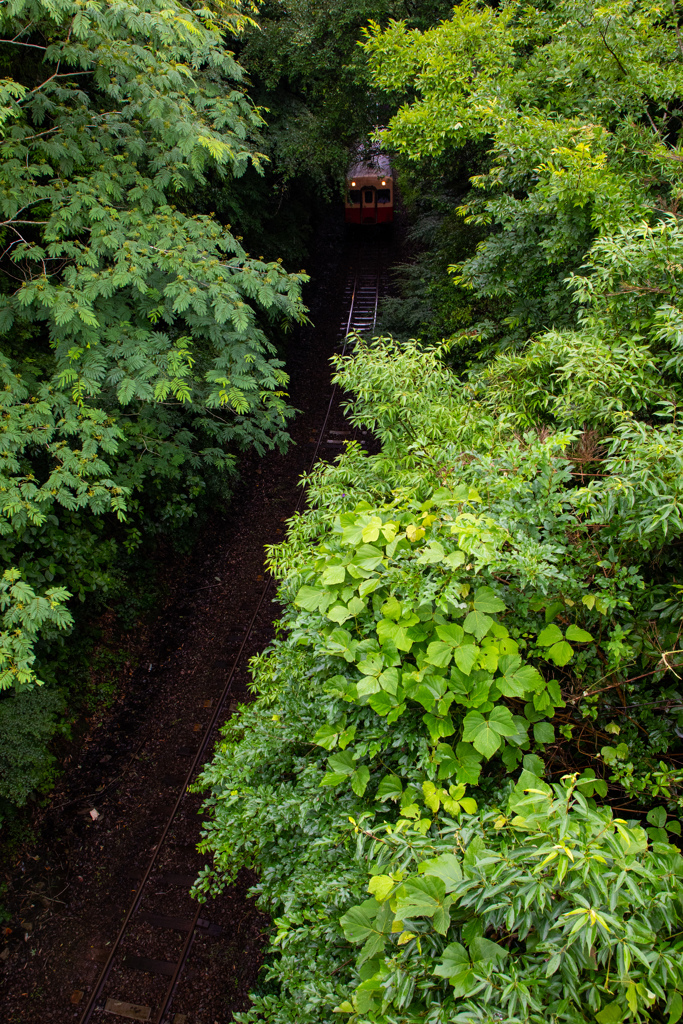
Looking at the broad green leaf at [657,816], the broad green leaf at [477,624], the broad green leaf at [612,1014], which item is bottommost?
the broad green leaf at [612,1014]

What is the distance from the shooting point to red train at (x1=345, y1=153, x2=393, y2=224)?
51.3ft

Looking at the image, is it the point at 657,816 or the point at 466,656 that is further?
the point at 466,656

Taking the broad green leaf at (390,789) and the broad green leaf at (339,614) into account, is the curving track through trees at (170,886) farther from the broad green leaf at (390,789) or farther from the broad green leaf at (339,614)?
the broad green leaf at (339,614)

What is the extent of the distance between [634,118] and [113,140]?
5.67 meters

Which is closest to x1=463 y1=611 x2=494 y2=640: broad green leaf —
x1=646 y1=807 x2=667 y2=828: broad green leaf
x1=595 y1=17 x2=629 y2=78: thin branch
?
x1=646 y1=807 x2=667 y2=828: broad green leaf

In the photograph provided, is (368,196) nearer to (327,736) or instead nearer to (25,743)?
(25,743)

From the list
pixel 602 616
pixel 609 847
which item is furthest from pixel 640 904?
pixel 602 616

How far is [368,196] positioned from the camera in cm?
1573

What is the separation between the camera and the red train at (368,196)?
15.6 metres

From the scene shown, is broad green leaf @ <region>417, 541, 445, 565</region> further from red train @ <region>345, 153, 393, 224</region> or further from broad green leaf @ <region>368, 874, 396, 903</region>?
red train @ <region>345, 153, 393, 224</region>

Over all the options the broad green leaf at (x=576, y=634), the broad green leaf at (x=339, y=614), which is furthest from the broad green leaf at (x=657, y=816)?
the broad green leaf at (x=339, y=614)

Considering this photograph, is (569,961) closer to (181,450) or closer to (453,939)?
(453,939)

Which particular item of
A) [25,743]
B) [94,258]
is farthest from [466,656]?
[25,743]

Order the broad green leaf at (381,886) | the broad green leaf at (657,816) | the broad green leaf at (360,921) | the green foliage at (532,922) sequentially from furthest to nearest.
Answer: the broad green leaf at (657,816)
the broad green leaf at (360,921)
the broad green leaf at (381,886)
the green foliage at (532,922)
